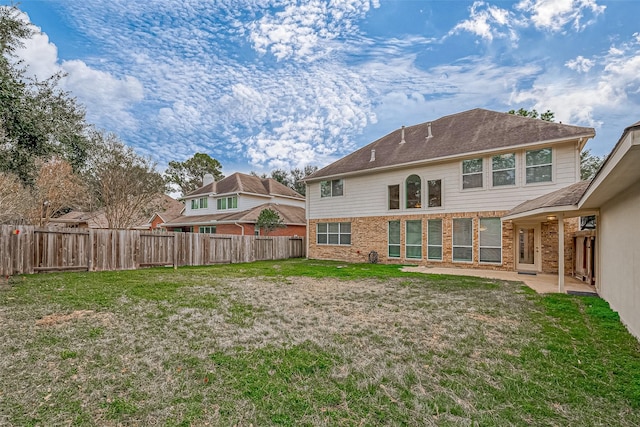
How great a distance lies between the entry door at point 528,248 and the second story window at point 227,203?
18.7 m

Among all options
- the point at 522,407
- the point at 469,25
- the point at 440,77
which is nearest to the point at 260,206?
the point at 440,77

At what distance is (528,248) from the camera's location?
11930mm

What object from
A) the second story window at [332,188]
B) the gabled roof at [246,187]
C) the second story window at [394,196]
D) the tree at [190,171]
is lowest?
the second story window at [394,196]

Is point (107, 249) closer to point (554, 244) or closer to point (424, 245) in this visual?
point (424, 245)

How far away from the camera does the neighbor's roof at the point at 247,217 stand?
69.7 ft

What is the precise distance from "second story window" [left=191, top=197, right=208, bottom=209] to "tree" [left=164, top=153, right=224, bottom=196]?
12812 mm

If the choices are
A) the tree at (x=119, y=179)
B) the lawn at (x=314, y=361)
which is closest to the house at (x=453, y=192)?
the lawn at (x=314, y=361)

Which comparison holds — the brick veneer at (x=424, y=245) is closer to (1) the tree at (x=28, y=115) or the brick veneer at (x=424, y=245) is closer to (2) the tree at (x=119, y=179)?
(2) the tree at (x=119, y=179)

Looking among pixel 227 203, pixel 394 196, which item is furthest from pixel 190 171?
pixel 394 196

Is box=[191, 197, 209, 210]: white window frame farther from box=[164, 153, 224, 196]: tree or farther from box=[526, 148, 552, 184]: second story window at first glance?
box=[526, 148, 552, 184]: second story window

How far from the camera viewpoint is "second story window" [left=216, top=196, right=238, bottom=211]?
23.7 metres

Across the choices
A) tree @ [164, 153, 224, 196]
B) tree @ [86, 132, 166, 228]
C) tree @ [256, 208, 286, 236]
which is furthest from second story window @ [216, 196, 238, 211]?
tree @ [164, 153, 224, 196]

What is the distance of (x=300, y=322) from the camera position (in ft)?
16.3

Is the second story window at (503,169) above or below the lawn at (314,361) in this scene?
above
